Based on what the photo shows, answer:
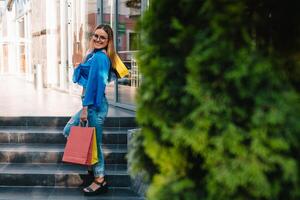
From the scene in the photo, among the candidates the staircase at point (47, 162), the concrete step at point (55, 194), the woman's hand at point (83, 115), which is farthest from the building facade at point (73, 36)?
the woman's hand at point (83, 115)

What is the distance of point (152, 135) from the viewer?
5.12 ft

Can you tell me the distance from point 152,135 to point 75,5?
27.7 feet

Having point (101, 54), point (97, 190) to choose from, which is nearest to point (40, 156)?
point (97, 190)

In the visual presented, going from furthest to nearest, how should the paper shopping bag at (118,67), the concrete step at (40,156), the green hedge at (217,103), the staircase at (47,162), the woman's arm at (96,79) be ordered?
1. the concrete step at (40,156)
2. the staircase at (47,162)
3. the paper shopping bag at (118,67)
4. the woman's arm at (96,79)
5. the green hedge at (217,103)

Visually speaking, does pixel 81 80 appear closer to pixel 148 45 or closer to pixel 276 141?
pixel 148 45

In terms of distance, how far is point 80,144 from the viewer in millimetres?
3486

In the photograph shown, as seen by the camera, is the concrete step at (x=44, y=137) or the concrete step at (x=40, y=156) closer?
the concrete step at (x=40, y=156)

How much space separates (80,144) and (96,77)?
621 millimetres

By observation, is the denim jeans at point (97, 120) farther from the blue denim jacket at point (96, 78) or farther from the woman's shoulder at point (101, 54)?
the woman's shoulder at point (101, 54)

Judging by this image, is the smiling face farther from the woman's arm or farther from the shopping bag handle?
the shopping bag handle

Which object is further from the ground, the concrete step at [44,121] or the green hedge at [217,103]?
the green hedge at [217,103]

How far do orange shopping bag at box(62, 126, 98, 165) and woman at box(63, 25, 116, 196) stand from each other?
0.09 meters

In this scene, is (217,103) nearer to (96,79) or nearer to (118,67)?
(96,79)

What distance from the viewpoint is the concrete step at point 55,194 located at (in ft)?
12.7
